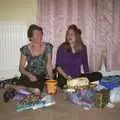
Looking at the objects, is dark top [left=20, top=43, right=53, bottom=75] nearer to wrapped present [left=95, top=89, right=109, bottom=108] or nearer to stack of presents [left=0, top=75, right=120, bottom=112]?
stack of presents [left=0, top=75, right=120, bottom=112]

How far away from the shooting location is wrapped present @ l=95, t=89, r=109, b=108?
75.0 inches

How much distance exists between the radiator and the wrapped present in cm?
173

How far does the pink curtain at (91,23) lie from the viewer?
3359 millimetres

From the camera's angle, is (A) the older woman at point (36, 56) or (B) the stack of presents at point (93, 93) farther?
(A) the older woman at point (36, 56)

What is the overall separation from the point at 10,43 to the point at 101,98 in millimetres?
1817

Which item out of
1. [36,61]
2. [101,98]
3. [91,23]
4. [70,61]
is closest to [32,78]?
[36,61]

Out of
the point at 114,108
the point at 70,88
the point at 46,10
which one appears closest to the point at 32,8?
the point at 46,10

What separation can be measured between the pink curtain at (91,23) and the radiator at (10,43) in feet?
0.91

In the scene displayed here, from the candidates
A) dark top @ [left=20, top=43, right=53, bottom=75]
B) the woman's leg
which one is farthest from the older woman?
the woman's leg

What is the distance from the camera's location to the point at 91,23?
3.47 meters

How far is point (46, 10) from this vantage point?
131 inches

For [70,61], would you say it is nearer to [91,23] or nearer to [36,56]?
[36,56]

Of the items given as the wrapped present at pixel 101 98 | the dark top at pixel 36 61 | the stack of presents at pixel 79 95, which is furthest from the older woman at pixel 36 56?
the wrapped present at pixel 101 98

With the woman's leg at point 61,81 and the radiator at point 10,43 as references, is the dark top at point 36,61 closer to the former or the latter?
the woman's leg at point 61,81
